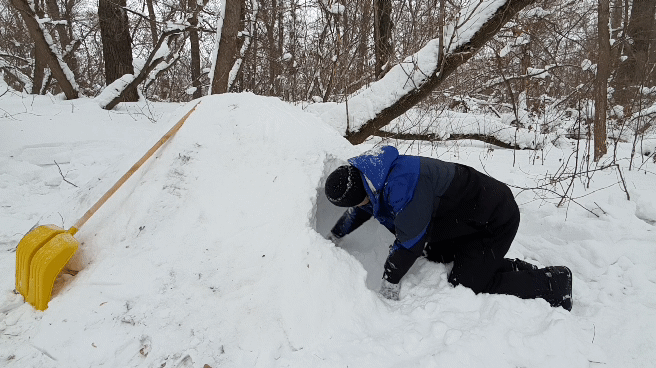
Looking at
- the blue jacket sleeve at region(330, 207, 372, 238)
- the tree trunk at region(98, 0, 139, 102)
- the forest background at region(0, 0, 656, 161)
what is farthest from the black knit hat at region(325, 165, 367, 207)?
the tree trunk at region(98, 0, 139, 102)

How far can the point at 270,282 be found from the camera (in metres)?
1.82

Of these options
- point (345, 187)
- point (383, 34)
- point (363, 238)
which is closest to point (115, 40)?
point (383, 34)

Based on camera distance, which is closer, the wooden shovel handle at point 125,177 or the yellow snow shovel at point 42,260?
the yellow snow shovel at point 42,260

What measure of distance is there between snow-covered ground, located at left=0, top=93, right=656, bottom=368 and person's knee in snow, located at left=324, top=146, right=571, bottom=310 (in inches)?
6.0

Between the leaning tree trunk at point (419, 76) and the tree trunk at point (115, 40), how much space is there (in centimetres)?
474

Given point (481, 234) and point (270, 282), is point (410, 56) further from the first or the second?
point (270, 282)

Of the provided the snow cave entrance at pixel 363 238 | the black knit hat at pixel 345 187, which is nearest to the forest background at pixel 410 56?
the snow cave entrance at pixel 363 238

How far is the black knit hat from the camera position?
6.36 ft

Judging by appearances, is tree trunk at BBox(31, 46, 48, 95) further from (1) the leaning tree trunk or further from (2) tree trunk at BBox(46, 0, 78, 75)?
(1) the leaning tree trunk

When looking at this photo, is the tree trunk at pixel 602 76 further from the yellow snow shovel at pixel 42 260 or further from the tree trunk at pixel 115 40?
the tree trunk at pixel 115 40

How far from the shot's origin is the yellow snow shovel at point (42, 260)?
5.91 ft

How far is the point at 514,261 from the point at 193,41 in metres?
9.72

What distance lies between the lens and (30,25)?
218 inches

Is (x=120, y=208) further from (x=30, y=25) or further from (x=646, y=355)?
(x=30, y=25)
